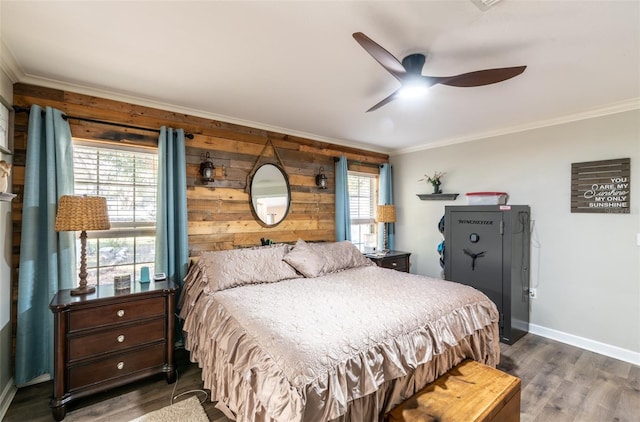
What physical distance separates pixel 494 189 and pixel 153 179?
4.01 meters

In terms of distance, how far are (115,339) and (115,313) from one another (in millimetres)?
195

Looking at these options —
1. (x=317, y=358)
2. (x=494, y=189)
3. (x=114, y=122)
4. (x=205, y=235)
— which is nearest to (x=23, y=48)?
(x=114, y=122)

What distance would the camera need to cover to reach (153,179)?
2.88 metres

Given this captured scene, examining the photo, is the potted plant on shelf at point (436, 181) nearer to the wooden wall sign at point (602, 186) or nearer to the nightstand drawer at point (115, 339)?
the wooden wall sign at point (602, 186)

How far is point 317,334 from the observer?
1.57 meters

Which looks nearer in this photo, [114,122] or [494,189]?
[114,122]

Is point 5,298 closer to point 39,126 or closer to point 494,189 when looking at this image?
point 39,126

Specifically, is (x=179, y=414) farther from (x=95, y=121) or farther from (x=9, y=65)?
(x=9, y=65)

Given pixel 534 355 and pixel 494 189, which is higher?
pixel 494 189

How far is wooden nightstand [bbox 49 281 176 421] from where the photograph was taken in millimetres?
2008

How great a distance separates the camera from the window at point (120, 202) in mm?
2602

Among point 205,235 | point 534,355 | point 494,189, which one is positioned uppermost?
point 494,189

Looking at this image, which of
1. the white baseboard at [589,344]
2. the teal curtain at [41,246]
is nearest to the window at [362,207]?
the white baseboard at [589,344]

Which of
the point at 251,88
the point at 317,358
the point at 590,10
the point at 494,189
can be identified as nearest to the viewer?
the point at 317,358
